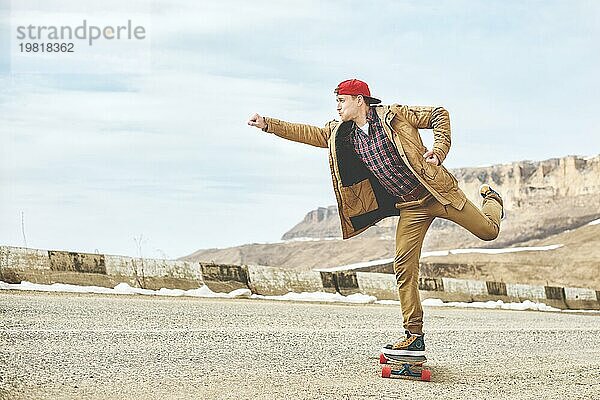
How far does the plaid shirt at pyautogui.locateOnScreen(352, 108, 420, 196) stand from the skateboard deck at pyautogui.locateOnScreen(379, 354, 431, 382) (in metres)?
1.18

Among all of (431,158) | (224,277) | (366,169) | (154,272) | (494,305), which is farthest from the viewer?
(494,305)

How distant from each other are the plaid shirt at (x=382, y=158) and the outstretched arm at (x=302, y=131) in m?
0.25

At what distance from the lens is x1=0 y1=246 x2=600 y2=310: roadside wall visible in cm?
1236

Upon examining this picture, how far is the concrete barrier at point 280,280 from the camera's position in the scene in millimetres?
14680

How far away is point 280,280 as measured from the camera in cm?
1516

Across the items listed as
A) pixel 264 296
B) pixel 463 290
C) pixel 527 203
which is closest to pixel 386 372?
pixel 264 296

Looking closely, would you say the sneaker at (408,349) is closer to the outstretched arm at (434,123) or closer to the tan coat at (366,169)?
the tan coat at (366,169)

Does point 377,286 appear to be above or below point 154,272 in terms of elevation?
below

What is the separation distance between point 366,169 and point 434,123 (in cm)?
61

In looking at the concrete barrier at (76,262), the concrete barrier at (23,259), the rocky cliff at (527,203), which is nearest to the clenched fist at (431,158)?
the concrete barrier at (23,259)

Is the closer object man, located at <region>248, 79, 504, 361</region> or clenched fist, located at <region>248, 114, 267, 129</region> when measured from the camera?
man, located at <region>248, 79, 504, 361</region>

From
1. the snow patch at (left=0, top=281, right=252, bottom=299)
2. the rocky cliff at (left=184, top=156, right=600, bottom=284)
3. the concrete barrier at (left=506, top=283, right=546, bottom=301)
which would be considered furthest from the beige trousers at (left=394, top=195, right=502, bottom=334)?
the rocky cliff at (left=184, top=156, right=600, bottom=284)

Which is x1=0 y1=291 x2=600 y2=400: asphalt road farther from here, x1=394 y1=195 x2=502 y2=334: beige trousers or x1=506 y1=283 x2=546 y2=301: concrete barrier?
x1=506 y1=283 x2=546 y2=301: concrete barrier

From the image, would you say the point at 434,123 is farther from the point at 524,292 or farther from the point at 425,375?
the point at 524,292
